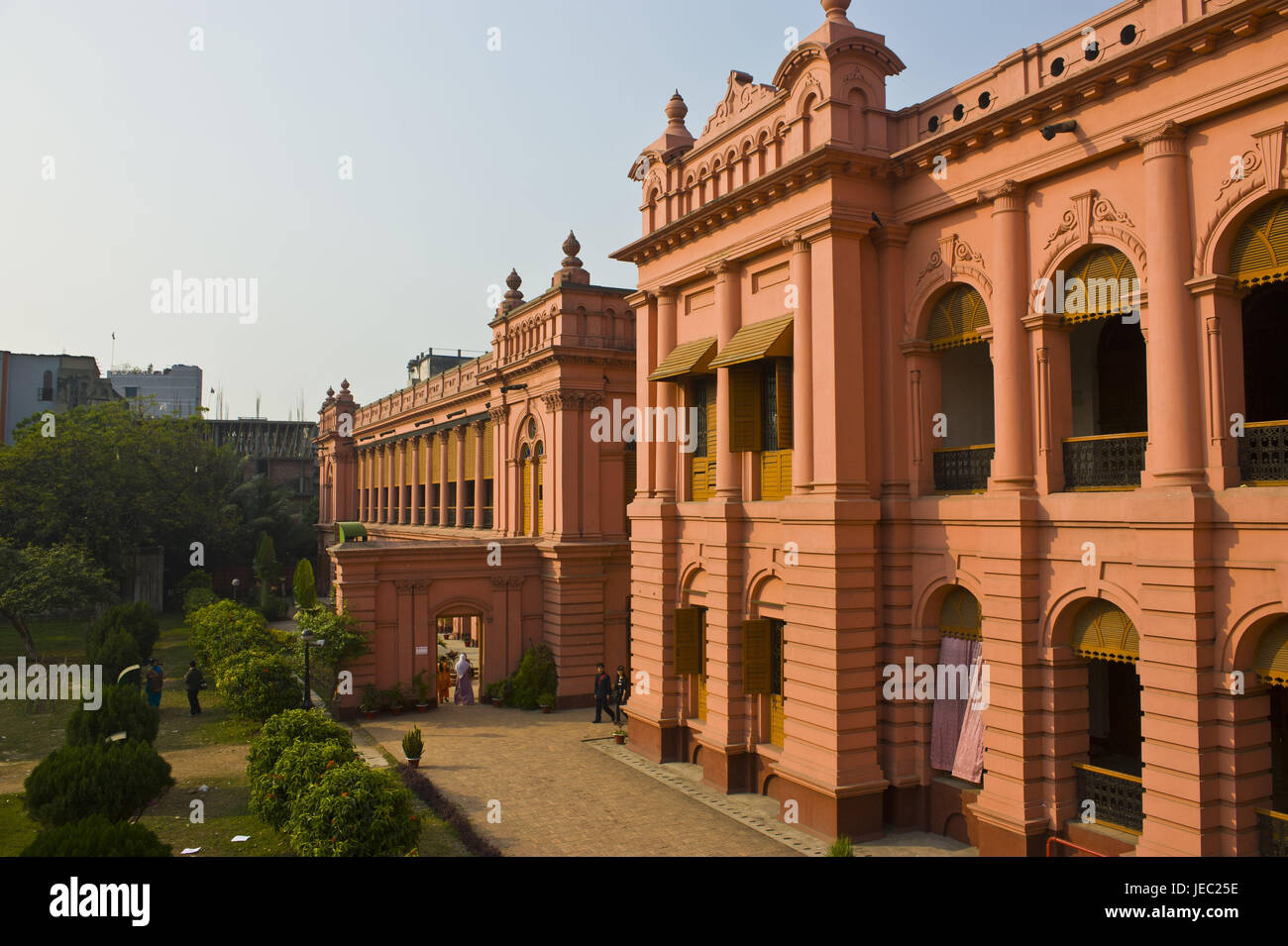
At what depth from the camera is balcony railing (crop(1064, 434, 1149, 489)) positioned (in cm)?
1213

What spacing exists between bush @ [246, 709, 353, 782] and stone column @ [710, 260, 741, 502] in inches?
324

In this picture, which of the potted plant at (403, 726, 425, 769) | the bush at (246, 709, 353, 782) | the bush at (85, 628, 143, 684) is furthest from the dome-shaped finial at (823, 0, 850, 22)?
the bush at (85, 628, 143, 684)

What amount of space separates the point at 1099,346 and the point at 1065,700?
5.77 m

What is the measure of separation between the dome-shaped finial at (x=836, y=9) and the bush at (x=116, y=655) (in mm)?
23123

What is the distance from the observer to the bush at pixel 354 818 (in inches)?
472

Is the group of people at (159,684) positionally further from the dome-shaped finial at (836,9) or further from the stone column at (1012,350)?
the dome-shaped finial at (836,9)

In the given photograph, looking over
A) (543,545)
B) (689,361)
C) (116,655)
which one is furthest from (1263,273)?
(116,655)

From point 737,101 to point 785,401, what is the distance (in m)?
6.25

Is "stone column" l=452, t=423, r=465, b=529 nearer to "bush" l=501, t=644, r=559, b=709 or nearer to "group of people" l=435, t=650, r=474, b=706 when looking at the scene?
"group of people" l=435, t=650, r=474, b=706

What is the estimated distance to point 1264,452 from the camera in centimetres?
1076

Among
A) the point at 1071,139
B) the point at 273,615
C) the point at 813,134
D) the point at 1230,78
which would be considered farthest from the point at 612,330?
the point at 273,615

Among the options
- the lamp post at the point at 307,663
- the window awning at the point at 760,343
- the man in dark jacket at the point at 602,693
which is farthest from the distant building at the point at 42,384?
the window awning at the point at 760,343

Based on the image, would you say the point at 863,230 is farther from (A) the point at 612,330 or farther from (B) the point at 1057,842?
(A) the point at 612,330

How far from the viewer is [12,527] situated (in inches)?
1533
